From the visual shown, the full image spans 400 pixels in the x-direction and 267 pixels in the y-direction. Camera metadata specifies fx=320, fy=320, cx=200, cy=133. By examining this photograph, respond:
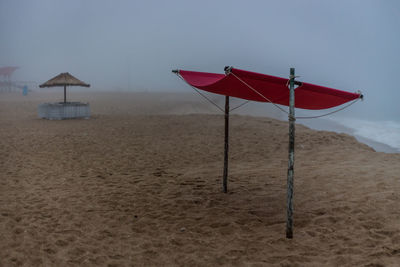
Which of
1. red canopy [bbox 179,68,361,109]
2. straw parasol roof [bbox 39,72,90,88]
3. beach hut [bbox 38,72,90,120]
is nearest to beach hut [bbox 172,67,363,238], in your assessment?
red canopy [bbox 179,68,361,109]

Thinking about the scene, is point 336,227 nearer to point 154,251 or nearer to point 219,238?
point 219,238

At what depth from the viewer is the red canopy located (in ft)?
13.9

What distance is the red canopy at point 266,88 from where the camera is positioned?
4.23 meters

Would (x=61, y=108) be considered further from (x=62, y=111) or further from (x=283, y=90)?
(x=283, y=90)

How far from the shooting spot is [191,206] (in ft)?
17.8

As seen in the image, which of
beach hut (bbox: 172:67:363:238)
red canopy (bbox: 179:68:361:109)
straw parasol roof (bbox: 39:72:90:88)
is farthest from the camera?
straw parasol roof (bbox: 39:72:90:88)

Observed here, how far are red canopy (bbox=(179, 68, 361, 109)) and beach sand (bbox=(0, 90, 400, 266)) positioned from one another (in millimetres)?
1658

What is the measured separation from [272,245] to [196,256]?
96cm

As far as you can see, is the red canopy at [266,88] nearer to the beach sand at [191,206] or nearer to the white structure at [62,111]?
the beach sand at [191,206]

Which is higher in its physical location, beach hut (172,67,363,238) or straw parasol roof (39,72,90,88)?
straw parasol roof (39,72,90,88)

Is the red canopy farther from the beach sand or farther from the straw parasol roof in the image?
the straw parasol roof

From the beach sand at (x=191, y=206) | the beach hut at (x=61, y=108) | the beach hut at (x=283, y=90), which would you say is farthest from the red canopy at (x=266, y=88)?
the beach hut at (x=61, y=108)

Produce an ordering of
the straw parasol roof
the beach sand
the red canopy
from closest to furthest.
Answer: the beach sand → the red canopy → the straw parasol roof

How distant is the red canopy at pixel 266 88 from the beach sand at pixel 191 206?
166 cm
